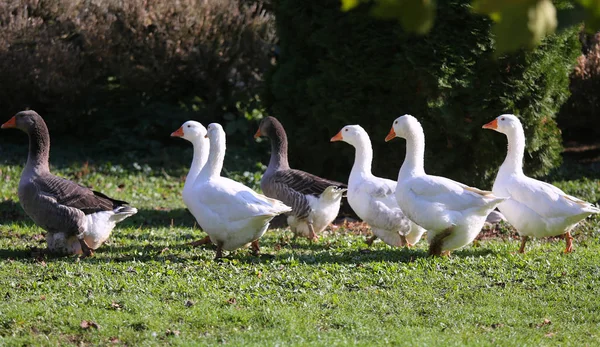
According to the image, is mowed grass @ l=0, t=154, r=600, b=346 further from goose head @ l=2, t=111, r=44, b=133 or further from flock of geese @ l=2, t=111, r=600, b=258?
goose head @ l=2, t=111, r=44, b=133

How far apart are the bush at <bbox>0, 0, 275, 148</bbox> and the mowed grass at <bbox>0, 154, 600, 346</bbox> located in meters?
5.48

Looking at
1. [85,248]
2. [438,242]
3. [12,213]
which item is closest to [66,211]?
[85,248]

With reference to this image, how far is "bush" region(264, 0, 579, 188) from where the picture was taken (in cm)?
1088

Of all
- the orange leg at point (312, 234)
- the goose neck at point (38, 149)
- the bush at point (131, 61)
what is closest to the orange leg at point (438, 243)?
the orange leg at point (312, 234)

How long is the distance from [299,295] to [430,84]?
4.88 m

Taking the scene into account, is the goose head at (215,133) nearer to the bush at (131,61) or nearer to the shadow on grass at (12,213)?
the shadow on grass at (12,213)

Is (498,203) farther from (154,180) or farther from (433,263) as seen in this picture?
(154,180)

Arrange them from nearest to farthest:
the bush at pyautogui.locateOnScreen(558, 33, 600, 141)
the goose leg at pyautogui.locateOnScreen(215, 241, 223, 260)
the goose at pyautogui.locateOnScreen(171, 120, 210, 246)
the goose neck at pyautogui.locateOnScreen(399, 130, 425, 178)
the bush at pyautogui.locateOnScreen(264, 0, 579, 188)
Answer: the goose leg at pyautogui.locateOnScreen(215, 241, 223, 260), the goose neck at pyautogui.locateOnScreen(399, 130, 425, 178), the goose at pyautogui.locateOnScreen(171, 120, 210, 246), the bush at pyautogui.locateOnScreen(264, 0, 579, 188), the bush at pyautogui.locateOnScreen(558, 33, 600, 141)

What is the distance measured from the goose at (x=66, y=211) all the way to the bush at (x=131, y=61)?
6127 mm

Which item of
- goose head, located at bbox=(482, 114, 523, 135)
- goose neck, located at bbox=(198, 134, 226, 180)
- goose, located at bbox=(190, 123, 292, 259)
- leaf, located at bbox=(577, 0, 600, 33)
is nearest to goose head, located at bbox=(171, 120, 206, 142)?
goose neck, located at bbox=(198, 134, 226, 180)

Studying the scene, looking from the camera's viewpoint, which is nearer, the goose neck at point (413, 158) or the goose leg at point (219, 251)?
the goose leg at point (219, 251)

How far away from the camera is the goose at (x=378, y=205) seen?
29.7 ft

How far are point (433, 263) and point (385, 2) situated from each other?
18.7 feet

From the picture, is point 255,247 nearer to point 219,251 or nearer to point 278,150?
point 219,251
